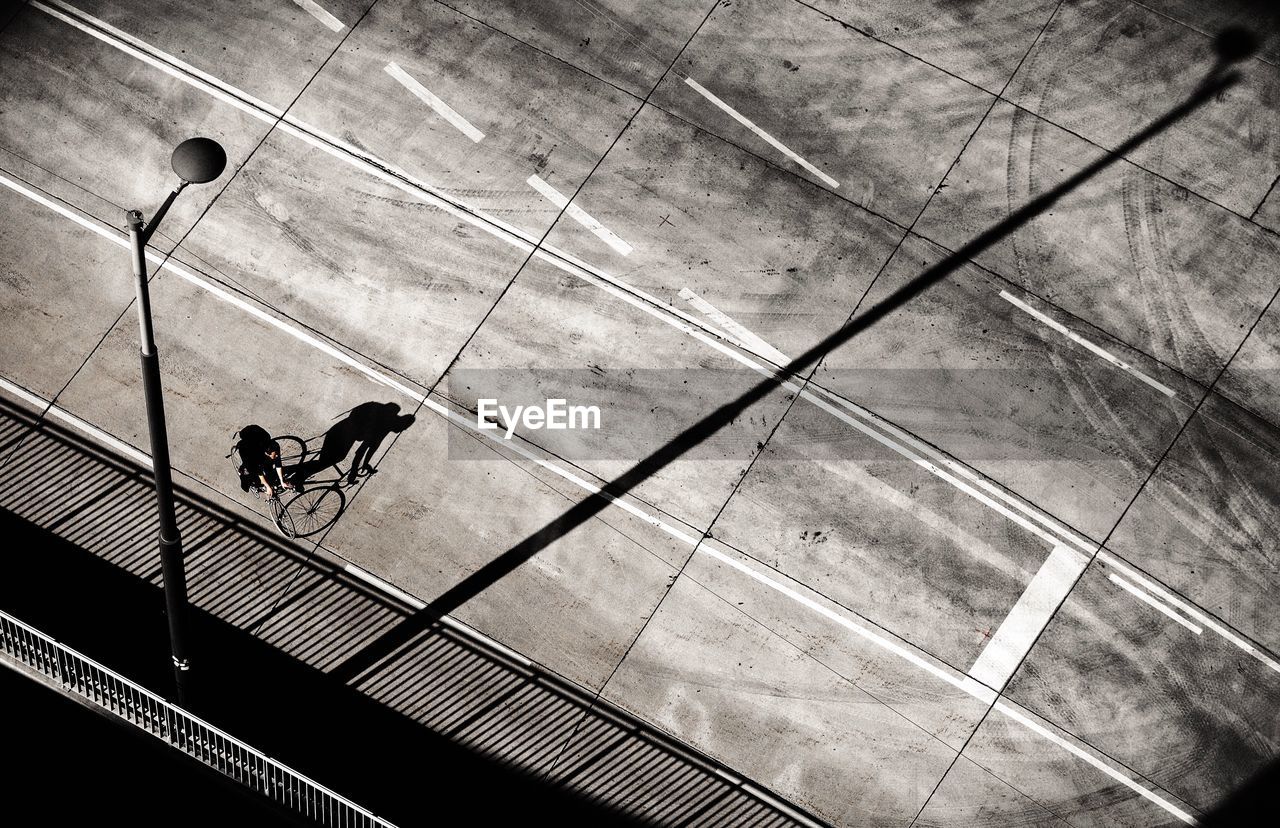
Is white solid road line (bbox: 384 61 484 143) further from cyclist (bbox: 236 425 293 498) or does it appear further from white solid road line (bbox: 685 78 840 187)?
cyclist (bbox: 236 425 293 498)

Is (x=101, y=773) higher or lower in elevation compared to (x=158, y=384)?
lower

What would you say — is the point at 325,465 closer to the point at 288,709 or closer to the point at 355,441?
the point at 355,441

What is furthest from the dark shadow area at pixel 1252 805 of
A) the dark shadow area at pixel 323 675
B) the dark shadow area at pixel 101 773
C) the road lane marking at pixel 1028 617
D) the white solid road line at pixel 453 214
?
the dark shadow area at pixel 101 773

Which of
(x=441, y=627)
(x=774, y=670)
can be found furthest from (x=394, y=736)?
(x=774, y=670)

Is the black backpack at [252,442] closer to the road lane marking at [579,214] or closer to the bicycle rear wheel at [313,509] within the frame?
the bicycle rear wheel at [313,509]

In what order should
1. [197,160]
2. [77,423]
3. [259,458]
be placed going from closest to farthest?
[197,160], [259,458], [77,423]

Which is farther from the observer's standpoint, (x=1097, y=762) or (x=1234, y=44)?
(x=1234, y=44)

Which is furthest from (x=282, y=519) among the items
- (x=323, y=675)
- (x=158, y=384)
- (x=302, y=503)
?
(x=158, y=384)
